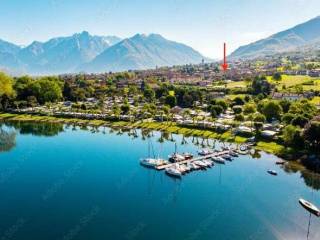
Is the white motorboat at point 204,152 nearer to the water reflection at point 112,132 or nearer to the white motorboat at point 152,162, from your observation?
the water reflection at point 112,132

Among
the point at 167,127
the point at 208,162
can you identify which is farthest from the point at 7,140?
the point at 208,162

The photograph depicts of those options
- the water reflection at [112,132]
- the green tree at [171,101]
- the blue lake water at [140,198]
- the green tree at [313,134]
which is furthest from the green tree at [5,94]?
the green tree at [313,134]

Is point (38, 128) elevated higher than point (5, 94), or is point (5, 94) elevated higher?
point (5, 94)

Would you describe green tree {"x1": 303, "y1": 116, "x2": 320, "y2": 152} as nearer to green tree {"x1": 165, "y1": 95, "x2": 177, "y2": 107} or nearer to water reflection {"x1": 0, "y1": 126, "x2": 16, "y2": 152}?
green tree {"x1": 165, "y1": 95, "x2": 177, "y2": 107}

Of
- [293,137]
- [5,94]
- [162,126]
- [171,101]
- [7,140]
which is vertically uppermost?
[5,94]

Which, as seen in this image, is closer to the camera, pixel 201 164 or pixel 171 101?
pixel 201 164

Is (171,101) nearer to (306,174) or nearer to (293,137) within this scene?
(293,137)

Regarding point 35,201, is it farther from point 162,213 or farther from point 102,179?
point 162,213

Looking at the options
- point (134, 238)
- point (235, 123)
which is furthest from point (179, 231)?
point (235, 123)
